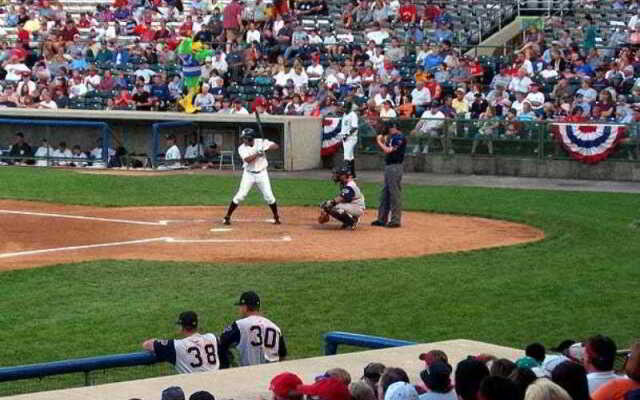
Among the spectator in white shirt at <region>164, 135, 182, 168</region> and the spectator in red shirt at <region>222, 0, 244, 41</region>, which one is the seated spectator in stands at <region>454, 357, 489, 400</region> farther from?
the spectator in red shirt at <region>222, 0, 244, 41</region>

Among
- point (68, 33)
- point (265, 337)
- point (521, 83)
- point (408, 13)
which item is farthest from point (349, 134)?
point (265, 337)

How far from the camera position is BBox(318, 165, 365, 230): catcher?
68.5 feet

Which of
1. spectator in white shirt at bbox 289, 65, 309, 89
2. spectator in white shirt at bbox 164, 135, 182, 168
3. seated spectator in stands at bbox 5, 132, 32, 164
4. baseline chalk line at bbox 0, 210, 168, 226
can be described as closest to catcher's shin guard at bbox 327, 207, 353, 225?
baseline chalk line at bbox 0, 210, 168, 226

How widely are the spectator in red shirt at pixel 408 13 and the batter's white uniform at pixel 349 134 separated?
24.3 feet

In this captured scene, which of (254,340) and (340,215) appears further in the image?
(340,215)

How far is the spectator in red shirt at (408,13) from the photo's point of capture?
35.8 meters

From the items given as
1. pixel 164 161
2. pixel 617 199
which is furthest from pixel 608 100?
pixel 164 161

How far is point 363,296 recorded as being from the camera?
625 inches

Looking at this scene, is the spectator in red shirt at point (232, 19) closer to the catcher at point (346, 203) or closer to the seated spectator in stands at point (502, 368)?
the catcher at point (346, 203)

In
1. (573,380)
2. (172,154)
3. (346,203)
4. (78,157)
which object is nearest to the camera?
(573,380)

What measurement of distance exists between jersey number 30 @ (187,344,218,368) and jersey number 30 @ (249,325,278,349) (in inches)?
24.6

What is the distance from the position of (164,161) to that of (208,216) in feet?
25.9

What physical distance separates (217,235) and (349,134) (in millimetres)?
8237

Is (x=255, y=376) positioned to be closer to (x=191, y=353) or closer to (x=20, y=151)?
(x=191, y=353)
